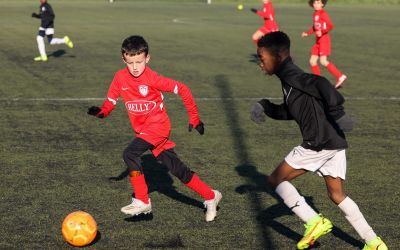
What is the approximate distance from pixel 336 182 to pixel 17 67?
13059mm

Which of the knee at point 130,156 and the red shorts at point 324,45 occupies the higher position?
the knee at point 130,156

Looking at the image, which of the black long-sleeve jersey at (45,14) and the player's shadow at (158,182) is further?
the black long-sleeve jersey at (45,14)

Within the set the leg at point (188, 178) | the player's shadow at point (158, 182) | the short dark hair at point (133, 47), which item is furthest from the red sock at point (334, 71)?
the short dark hair at point (133, 47)

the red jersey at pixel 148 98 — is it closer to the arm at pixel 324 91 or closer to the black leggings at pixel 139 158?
the black leggings at pixel 139 158

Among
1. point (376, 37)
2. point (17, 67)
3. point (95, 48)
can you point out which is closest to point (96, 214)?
point (17, 67)

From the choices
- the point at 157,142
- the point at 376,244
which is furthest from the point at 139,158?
the point at 376,244

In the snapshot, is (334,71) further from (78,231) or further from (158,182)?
(78,231)

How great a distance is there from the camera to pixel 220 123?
1141cm

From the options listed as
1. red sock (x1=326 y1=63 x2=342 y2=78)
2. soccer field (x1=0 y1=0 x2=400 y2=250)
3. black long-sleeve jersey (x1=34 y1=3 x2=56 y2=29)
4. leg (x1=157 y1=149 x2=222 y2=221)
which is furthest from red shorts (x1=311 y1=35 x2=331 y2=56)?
leg (x1=157 y1=149 x2=222 y2=221)

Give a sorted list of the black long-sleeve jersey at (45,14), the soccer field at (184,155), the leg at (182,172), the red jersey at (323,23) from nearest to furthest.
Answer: the soccer field at (184,155) → the leg at (182,172) → the red jersey at (323,23) → the black long-sleeve jersey at (45,14)

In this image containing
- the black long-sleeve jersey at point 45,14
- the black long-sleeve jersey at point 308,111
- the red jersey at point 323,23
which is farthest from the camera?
the black long-sleeve jersey at point 45,14

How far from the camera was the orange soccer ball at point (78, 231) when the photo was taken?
5.97m

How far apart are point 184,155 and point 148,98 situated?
2.79 m

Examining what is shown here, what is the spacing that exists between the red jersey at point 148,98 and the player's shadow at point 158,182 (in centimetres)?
85
